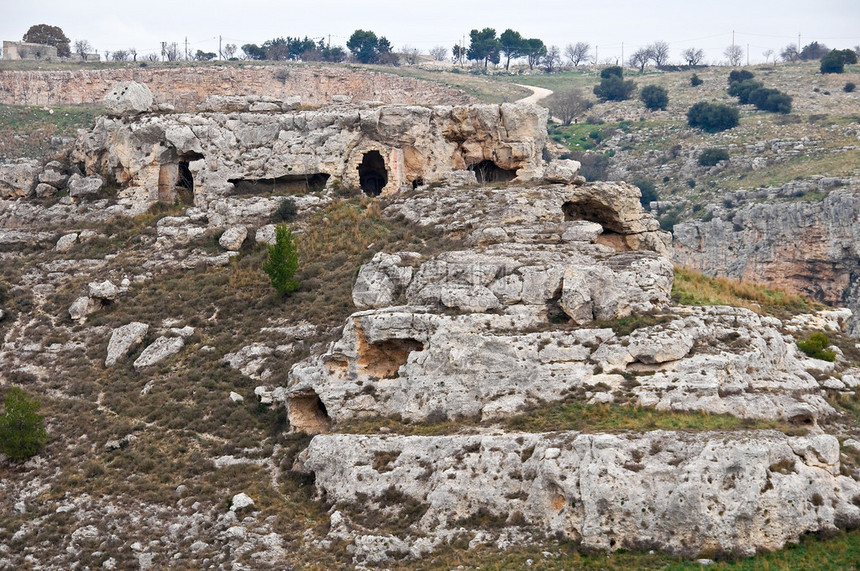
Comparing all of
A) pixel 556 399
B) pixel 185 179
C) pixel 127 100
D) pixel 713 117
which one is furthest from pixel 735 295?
pixel 713 117

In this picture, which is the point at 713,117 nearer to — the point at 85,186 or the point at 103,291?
the point at 85,186

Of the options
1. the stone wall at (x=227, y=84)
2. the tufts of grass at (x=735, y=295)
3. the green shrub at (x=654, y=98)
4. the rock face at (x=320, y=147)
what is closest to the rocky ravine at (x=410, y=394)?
the tufts of grass at (x=735, y=295)

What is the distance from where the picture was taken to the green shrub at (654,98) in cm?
10400

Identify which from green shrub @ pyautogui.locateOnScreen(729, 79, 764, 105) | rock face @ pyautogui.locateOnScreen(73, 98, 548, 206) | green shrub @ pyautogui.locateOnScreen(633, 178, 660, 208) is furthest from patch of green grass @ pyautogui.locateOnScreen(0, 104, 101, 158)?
green shrub @ pyautogui.locateOnScreen(729, 79, 764, 105)

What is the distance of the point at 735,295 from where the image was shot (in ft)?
136

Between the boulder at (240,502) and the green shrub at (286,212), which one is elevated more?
the green shrub at (286,212)

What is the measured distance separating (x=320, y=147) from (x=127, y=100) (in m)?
9.17

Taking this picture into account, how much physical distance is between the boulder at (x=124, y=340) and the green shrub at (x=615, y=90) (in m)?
79.2

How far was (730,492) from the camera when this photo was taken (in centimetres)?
2561

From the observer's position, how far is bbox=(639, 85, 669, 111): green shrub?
104000 mm

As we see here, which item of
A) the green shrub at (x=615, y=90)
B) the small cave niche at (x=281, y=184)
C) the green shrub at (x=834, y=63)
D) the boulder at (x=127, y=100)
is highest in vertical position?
the green shrub at (x=834, y=63)

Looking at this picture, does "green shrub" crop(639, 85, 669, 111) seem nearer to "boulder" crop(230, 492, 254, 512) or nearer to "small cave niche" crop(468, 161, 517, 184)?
"small cave niche" crop(468, 161, 517, 184)

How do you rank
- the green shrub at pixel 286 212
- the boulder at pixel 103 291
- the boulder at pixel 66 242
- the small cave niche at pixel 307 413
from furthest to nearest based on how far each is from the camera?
the boulder at pixel 66 242, the green shrub at pixel 286 212, the boulder at pixel 103 291, the small cave niche at pixel 307 413

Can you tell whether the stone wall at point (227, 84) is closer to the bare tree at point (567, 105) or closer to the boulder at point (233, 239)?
the bare tree at point (567, 105)
